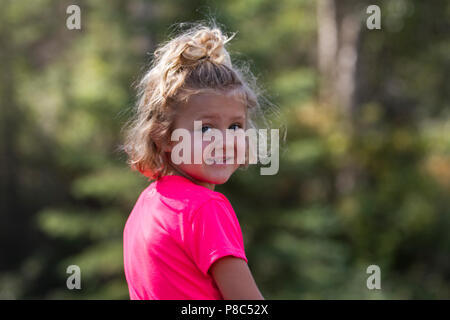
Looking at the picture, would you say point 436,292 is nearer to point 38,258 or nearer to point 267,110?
point 38,258

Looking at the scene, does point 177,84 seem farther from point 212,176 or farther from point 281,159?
point 281,159

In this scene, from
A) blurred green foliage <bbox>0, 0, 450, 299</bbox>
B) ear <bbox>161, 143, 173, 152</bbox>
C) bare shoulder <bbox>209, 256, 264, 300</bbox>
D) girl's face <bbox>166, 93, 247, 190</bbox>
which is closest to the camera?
bare shoulder <bbox>209, 256, 264, 300</bbox>

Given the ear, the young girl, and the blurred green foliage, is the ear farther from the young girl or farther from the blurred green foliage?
the blurred green foliage

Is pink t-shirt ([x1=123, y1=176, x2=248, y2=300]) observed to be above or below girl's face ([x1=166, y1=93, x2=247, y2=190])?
below

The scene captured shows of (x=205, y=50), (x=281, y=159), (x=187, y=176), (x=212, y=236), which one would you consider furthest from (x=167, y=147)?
(x=281, y=159)

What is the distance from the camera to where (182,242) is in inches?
52.6

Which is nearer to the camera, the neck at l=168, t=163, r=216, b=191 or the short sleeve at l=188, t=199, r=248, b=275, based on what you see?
the short sleeve at l=188, t=199, r=248, b=275

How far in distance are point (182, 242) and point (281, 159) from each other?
6.89 metres

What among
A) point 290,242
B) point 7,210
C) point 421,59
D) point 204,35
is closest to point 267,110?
point 204,35

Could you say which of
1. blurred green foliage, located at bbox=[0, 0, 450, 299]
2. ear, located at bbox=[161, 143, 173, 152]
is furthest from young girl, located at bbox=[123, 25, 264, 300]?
blurred green foliage, located at bbox=[0, 0, 450, 299]

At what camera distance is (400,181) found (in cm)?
1039

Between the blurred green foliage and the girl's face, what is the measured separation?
4.30 metres

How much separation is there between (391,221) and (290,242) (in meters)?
2.62

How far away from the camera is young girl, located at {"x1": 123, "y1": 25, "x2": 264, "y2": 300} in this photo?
1311mm
